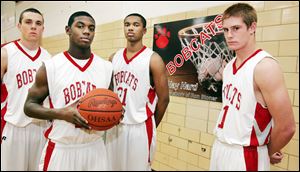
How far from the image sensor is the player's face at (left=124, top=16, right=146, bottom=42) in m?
0.96

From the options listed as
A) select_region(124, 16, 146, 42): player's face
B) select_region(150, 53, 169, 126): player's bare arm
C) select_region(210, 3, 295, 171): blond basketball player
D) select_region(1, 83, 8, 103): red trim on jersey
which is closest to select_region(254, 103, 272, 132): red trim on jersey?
select_region(210, 3, 295, 171): blond basketball player

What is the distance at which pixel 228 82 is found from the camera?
0.87 m

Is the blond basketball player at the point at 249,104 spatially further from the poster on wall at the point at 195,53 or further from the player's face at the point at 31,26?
the player's face at the point at 31,26

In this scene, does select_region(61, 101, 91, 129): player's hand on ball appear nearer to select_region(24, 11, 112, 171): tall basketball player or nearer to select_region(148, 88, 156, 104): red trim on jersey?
select_region(24, 11, 112, 171): tall basketball player

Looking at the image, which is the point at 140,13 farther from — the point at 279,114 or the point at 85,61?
the point at 279,114

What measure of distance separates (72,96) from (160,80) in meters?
0.38

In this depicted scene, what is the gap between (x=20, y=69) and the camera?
100 centimetres

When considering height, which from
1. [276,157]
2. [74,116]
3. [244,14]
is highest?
[244,14]

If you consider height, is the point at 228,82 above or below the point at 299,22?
below

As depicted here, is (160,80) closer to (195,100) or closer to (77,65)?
(195,100)

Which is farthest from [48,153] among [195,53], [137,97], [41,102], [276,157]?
[276,157]

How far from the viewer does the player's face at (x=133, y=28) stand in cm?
96

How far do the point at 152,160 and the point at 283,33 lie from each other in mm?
839

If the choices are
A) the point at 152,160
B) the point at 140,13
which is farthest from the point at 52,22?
the point at 152,160
